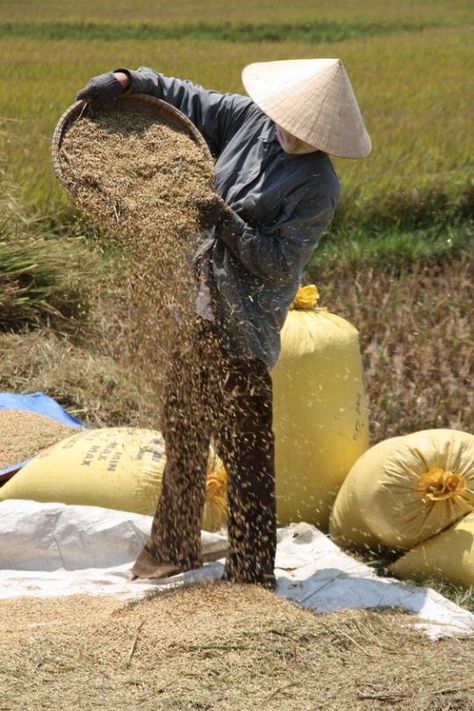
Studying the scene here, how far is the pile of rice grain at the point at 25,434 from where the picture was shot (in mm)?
4531

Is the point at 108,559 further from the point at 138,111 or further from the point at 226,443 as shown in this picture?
the point at 138,111

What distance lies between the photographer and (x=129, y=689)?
300cm

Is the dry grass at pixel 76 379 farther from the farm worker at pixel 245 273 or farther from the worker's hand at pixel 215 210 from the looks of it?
the worker's hand at pixel 215 210

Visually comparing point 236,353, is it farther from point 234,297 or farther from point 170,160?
point 170,160

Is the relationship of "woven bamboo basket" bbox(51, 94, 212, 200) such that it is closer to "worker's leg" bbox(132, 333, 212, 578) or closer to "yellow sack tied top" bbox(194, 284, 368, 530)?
"worker's leg" bbox(132, 333, 212, 578)

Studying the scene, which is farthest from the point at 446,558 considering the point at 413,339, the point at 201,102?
the point at 413,339

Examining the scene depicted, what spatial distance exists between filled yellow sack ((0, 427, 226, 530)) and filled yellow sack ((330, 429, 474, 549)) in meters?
0.46

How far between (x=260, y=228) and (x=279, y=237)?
0.07 m

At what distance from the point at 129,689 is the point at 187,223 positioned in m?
1.19

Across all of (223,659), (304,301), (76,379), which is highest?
(304,301)

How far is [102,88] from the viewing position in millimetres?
3654

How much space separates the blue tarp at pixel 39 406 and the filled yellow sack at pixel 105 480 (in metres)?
0.74

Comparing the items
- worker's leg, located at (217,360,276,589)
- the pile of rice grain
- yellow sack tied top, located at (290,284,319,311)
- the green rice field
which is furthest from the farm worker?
the green rice field

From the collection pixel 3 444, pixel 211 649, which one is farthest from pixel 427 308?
pixel 211 649
